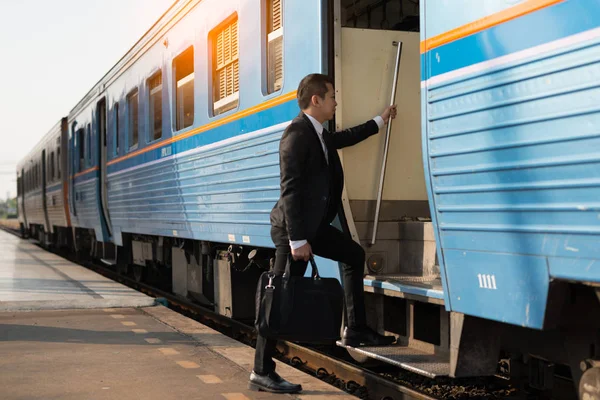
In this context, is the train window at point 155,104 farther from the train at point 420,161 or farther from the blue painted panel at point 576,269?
the blue painted panel at point 576,269

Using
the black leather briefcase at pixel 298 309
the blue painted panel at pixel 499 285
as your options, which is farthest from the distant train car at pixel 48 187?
the blue painted panel at pixel 499 285

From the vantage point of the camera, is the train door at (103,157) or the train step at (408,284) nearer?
the train step at (408,284)

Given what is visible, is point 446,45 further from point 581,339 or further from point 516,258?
point 581,339

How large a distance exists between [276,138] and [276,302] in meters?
1.87

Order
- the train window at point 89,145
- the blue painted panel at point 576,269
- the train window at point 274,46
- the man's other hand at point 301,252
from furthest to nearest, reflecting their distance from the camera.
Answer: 1. the train window at point 89,145
2. the train window at point 274,46
3. the man's other hand at point 301,252
4. the blue painted panel at point 576,269

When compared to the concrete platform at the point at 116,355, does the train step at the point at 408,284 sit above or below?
above

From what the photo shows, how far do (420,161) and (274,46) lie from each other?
1554 millimetres

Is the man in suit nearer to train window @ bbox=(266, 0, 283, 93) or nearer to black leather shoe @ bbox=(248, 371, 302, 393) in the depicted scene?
black leather shoe @ bbox=(248, 371, 302, 393)

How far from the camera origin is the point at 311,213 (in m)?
4.66

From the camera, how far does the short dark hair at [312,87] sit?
4.71 m

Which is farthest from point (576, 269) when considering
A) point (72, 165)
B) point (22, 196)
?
point (22, 196)

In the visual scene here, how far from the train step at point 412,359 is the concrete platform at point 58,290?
4.45 m

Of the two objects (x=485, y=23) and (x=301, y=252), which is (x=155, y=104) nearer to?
(x=301, y=252)

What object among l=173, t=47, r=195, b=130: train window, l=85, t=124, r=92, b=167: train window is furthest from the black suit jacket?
l=85, t=124, r=92, b=167: train window
